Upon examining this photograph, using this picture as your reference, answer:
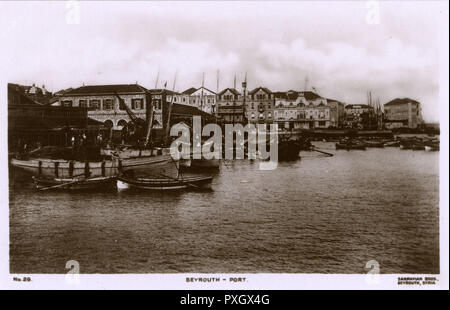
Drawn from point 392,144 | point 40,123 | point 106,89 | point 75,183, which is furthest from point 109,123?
point 392,144

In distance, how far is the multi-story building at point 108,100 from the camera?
29.0 feet

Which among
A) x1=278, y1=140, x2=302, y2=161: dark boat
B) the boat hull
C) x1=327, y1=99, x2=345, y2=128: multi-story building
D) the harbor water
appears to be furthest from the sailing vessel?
x1=278, y1=140, x2=302, y2=161: dark boat

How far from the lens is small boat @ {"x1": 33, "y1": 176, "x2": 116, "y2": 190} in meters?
9.49

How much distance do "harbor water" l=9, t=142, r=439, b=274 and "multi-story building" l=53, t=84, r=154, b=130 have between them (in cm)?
195

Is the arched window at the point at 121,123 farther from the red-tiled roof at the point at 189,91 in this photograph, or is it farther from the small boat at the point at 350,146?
the small boat at the point at 350,146

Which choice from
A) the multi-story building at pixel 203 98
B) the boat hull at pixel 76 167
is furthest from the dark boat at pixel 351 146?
the boat hull at pixel 76 167

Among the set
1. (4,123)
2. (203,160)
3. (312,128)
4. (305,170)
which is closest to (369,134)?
(312,128)

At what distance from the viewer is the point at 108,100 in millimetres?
10125

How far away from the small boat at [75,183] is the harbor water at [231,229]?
340 mm

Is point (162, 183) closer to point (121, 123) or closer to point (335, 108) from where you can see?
point (121, 123)

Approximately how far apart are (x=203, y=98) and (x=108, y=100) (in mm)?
2382
